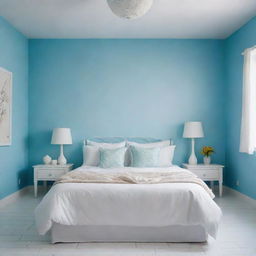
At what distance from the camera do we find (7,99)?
5.03m

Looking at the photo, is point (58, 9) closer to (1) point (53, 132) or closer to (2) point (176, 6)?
(2) point (176, 6)

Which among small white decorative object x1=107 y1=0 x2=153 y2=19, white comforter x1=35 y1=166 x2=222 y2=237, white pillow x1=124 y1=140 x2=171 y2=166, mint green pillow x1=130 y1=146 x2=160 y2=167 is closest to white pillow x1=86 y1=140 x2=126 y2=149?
white pillow x1=124 y1=140 x2=171 y2=166

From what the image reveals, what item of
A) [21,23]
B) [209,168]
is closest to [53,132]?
[21,23]

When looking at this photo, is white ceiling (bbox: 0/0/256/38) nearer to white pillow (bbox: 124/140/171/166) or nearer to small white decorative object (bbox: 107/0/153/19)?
small white decorative object (bbox: 107/0/153/19)

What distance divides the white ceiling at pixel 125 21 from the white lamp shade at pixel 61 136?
1.71 meters

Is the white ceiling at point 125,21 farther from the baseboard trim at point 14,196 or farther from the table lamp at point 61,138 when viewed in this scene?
the baseboard trim at point 14,196

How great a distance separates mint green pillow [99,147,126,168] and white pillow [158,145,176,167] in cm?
67

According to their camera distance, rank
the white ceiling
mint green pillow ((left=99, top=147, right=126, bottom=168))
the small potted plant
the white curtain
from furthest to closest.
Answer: the small potted plant < mint green pillow ((left=99, top=147, right=126, bottom=168)) < the white curtain < the white ceiling

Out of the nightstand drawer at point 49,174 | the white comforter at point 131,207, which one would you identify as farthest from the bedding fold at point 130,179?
the nightstand drawer at point 49,174

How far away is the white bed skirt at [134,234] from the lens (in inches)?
126

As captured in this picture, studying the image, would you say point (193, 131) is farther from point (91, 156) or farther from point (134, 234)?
point (134, 234)

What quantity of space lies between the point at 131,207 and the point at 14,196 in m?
2.86

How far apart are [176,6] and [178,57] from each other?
5.28ft

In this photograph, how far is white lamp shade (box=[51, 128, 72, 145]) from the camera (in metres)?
5.54
